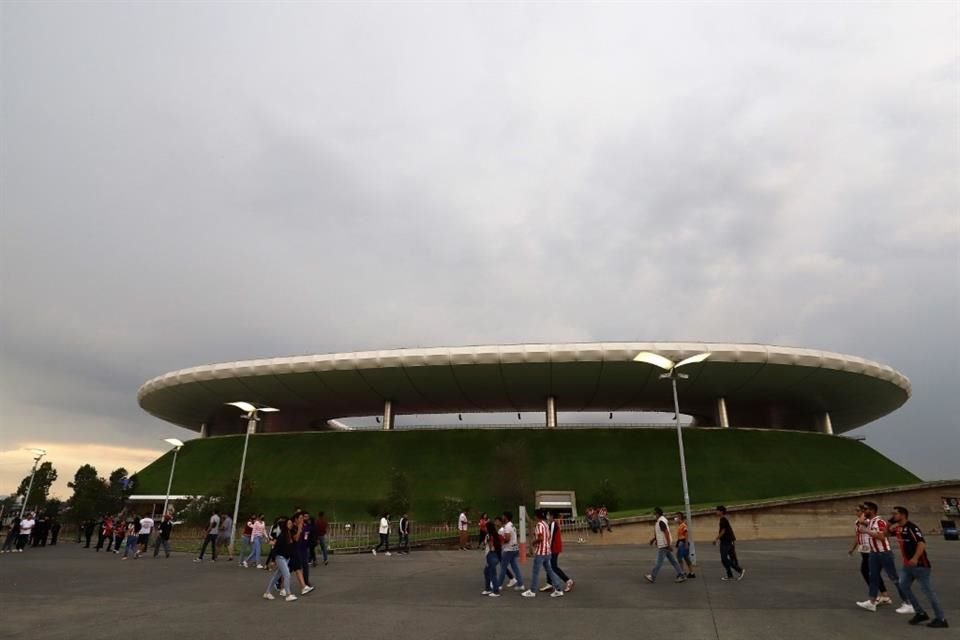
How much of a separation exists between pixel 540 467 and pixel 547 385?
6.92 metres

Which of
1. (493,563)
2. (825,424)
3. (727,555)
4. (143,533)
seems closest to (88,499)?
(143,533)

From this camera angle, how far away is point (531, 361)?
129 ft

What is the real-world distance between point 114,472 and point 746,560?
2308 inches

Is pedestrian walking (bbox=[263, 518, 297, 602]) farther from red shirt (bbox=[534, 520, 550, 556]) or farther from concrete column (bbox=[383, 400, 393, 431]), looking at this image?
concrete column (bbox=[383, 400, 393, 431])

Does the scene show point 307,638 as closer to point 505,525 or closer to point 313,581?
point 505,525

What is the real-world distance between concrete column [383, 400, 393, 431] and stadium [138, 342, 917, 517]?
169 mm

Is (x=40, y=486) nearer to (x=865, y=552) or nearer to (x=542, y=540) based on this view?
(x=542, y=540)

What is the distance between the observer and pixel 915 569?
25.0 feet

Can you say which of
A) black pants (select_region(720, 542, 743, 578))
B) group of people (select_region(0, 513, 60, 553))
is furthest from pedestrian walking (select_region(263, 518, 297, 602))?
group of people (select_region(0, 513, 60, 553))

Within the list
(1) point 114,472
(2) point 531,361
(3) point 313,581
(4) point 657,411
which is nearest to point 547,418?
(2) point 531,361

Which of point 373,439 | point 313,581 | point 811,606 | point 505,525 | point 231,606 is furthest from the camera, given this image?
point 373,439

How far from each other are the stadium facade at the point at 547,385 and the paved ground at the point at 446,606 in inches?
979

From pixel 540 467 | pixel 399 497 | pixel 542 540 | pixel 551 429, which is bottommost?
pixel 542 540

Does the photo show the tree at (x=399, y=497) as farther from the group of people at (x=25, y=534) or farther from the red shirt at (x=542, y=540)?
the red shirt at (x=542, y=540)
